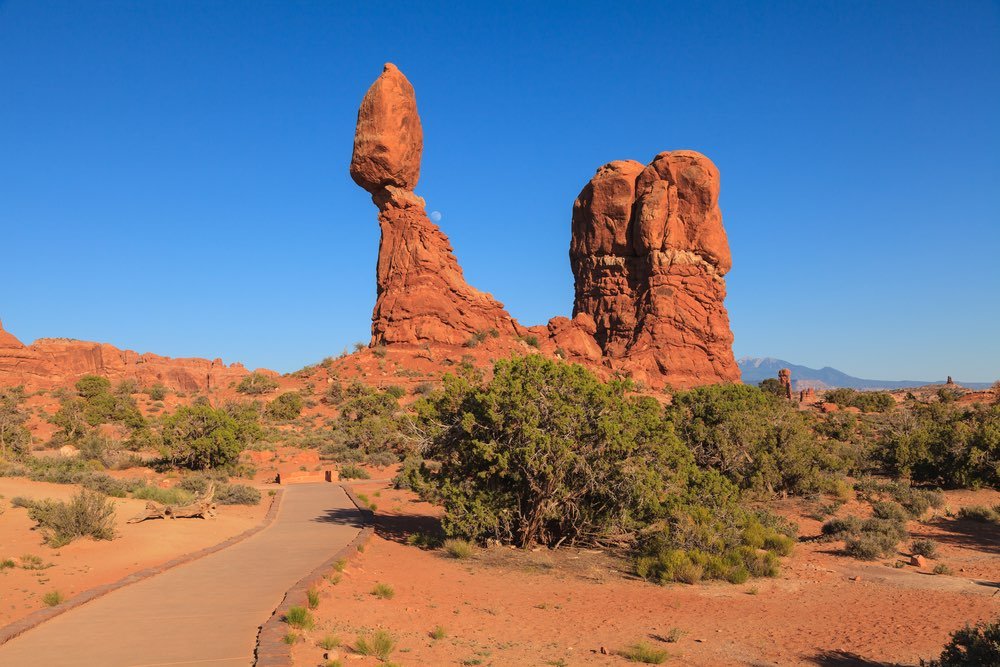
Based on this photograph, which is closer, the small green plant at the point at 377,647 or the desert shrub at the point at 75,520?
the small green plant at the point at 377,647

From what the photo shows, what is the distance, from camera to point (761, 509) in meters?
17.4

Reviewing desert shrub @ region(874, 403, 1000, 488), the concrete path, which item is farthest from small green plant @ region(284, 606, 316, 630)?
desert shrub @ region(874, 403, 1000, 488)

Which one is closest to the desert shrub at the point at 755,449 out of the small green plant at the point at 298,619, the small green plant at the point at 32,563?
the small green plant at the point at 298,619

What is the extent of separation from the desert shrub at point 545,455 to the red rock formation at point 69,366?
53.2 metres

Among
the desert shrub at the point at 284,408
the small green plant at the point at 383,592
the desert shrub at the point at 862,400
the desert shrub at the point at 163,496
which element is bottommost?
the small green plant at the point at 383,592

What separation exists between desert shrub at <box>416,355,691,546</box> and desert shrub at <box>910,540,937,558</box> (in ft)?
16.9

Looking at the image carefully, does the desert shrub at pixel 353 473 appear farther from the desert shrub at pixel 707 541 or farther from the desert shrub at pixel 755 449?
the desert shrub at pixel 707 541

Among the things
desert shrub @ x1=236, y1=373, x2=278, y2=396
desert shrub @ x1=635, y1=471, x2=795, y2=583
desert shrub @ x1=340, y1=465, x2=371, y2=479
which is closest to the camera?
desert shrub @ x1=635, y1=471, x2=795, y2=583

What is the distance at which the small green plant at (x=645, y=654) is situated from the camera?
23.8ft

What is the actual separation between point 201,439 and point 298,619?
1969cm

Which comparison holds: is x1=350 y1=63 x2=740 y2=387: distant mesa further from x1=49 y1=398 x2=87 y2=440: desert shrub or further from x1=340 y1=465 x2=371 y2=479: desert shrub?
x1=340 y1=465 x2=371 y2=479: desert shrub

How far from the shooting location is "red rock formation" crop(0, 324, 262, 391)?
54.7m

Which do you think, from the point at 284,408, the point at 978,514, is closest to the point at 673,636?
the point at 978,514

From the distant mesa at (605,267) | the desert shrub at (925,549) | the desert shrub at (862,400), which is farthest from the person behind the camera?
the desert shrub at (862,400)
